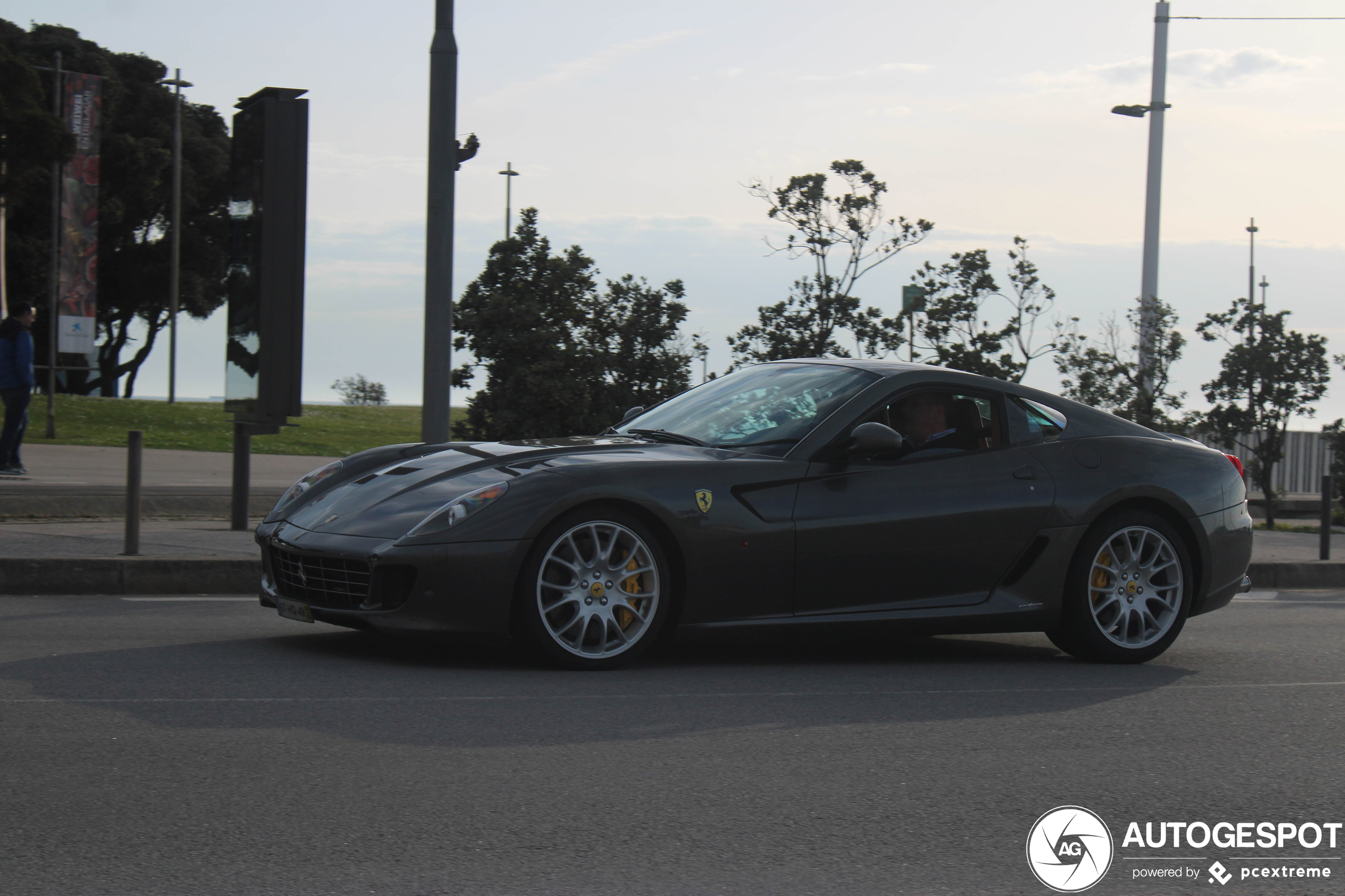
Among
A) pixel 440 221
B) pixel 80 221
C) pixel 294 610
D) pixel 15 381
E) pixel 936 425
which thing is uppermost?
pixel 80 221

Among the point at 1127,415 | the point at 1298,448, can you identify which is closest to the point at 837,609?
the point at 1127,415

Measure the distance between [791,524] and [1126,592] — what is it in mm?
1865

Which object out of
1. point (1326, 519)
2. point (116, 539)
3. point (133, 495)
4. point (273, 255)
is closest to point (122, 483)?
point (116, 539)

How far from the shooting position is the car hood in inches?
236

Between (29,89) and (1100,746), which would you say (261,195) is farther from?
(29,89)

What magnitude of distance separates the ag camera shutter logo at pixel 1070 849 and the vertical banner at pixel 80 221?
3090cm

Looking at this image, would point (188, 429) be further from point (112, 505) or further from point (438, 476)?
point (438, 476)

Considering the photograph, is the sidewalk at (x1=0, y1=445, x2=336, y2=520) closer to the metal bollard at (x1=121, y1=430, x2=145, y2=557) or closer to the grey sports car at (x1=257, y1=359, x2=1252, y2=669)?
the metal bollard at (x1=121, y1=430, x2=145, y2=557)

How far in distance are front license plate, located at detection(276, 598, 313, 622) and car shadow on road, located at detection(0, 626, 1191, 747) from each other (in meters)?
0.19

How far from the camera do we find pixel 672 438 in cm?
686

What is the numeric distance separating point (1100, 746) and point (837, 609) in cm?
159

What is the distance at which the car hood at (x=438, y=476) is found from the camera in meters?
6.00

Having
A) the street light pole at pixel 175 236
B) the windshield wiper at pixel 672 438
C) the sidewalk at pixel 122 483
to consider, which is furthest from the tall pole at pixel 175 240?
the windshield wiper at pixel 672 438

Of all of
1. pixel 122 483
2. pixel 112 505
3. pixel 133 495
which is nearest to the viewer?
pixel 133 495
